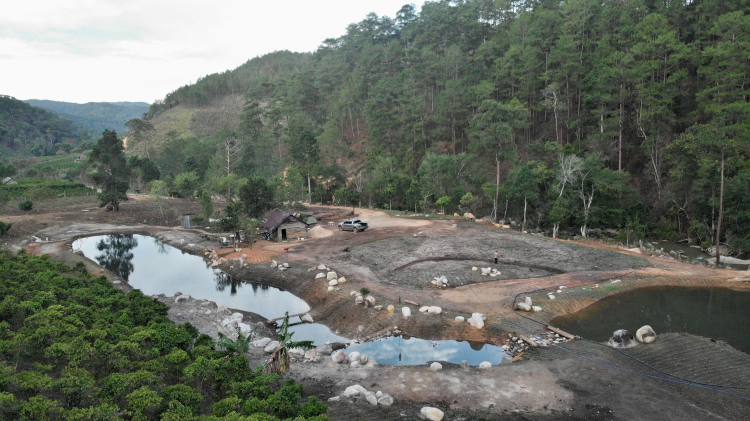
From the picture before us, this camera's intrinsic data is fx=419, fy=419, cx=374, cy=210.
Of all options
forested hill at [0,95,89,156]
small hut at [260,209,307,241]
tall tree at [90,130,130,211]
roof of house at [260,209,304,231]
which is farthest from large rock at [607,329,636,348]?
forested hill at [0,95,89,156]

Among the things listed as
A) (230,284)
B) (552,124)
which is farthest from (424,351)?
(552,124)

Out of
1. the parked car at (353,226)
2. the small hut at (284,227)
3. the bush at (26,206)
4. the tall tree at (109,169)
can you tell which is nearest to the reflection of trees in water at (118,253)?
the tall tree at (109,169)

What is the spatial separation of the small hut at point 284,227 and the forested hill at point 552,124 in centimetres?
1036

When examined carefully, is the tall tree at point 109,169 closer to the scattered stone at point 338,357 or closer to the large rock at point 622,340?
the scattered stone at point 338,357

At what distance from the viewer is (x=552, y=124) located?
4675cm

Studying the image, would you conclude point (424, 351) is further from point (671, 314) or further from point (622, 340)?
point (671, 314)

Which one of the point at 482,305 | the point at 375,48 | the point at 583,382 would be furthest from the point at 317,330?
the point at 375,48

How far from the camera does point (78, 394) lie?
9750 millimetres

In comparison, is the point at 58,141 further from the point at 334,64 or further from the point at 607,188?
the point at 607,188

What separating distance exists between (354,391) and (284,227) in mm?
24058

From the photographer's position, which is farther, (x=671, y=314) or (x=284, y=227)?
(x=284, y=227)

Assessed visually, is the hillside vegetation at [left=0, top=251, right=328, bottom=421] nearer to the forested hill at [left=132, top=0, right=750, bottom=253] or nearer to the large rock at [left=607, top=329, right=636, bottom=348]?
the large rock at [left=607, top=329, right=636, bottom=348]

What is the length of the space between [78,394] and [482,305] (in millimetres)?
14089

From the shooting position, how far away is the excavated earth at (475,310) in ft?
35.1
